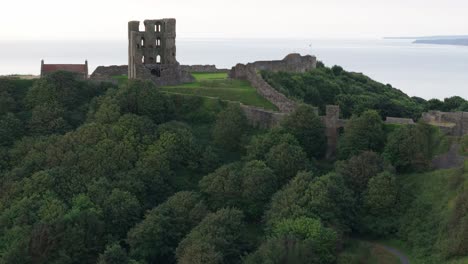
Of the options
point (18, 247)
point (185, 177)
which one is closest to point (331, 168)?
point (185, 177)

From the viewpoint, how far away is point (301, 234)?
29953 millimetres

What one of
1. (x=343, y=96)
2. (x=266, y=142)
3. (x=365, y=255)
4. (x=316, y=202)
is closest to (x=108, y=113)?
(x=266, y=142)

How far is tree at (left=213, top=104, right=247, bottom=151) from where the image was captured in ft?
137

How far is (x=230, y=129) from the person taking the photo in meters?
41.7

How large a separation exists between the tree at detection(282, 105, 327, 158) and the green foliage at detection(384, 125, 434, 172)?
15.0 ft

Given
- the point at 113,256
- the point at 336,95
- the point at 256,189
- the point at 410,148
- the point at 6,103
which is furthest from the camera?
the point at 336,95

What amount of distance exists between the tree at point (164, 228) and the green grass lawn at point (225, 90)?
14.0 meters

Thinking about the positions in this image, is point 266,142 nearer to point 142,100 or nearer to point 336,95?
point 142,100

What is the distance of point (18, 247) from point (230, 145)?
51.9ft

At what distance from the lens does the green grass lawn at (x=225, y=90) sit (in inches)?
1852

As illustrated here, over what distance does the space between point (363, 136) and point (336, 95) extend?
15101 mm

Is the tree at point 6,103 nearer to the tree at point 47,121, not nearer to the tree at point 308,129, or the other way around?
the tree at point 47,121

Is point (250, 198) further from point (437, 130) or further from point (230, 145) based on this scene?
point (437, 130)

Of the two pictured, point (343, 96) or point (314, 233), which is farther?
point (343, 96)
